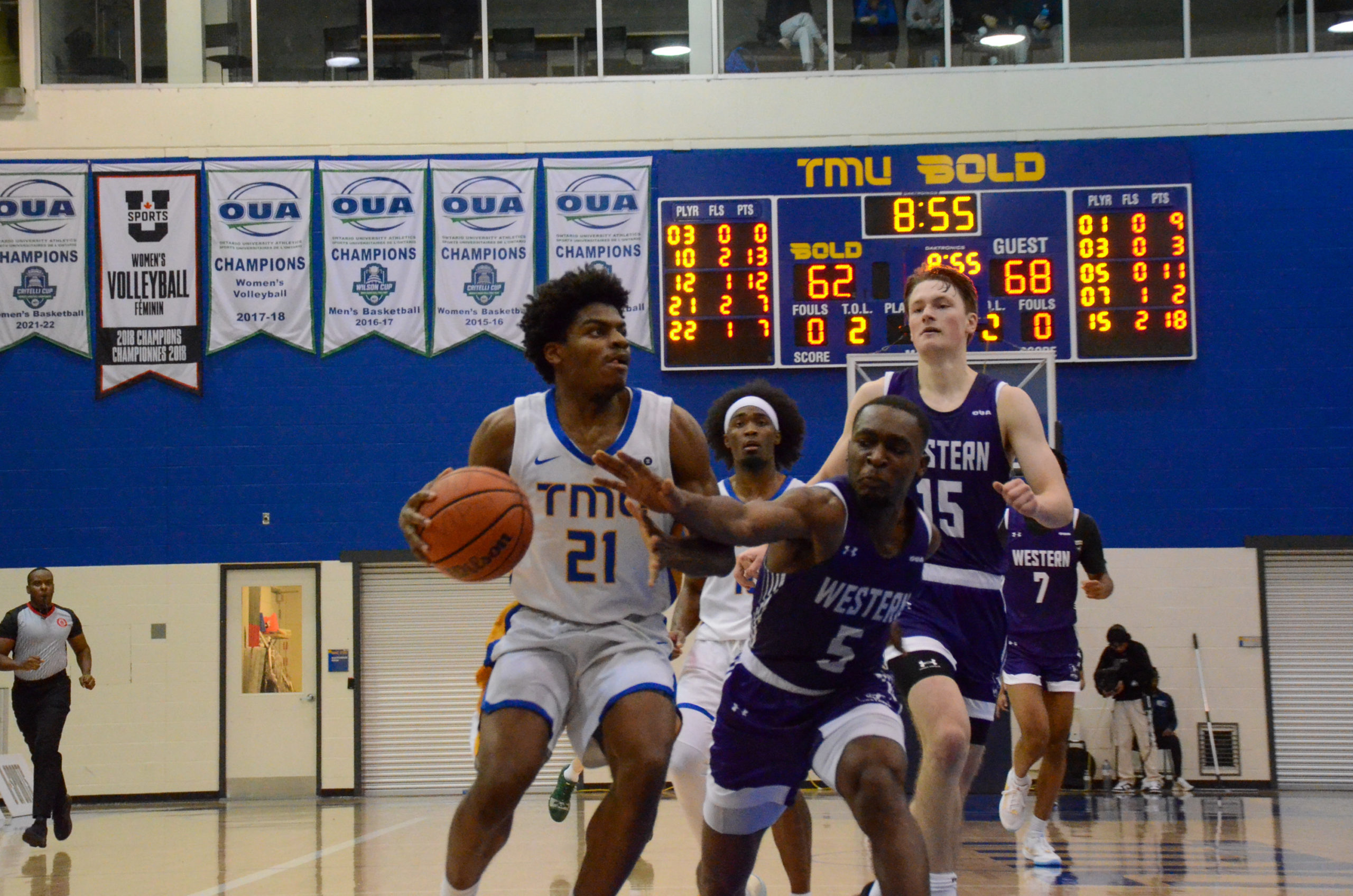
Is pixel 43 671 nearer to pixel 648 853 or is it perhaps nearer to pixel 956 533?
pixel 648 853

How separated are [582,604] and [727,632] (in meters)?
1.76

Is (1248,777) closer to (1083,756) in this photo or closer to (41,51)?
(1083,756)

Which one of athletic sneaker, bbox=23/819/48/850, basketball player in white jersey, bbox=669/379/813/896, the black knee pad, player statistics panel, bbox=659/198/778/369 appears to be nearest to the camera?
the black knee pad

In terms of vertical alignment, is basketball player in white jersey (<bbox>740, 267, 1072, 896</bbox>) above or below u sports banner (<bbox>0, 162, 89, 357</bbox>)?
below

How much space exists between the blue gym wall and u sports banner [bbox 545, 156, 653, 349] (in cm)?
35

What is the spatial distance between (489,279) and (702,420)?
9.10ft

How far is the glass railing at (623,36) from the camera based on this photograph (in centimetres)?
1486

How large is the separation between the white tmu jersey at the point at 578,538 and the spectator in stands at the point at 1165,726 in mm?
10724

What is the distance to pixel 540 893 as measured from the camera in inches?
272

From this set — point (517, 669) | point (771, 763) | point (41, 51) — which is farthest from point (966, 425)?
point (41, 51)

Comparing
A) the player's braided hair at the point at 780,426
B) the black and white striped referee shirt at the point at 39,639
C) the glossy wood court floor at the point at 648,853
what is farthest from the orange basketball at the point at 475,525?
the black and white striped referee shirt at the point at 39,639

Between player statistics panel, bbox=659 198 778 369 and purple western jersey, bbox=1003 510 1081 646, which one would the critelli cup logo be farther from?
purple western jersey, bbox=1003 510 1081 646

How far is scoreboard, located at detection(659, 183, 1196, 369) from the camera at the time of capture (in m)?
13.8

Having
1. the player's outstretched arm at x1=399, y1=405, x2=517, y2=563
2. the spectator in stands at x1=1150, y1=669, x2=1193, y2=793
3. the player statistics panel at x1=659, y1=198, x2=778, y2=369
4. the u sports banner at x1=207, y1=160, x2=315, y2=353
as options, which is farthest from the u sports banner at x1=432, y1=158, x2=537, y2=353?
the player's outstretched arm at x1=399, y1=405, x2=517, y2=563
